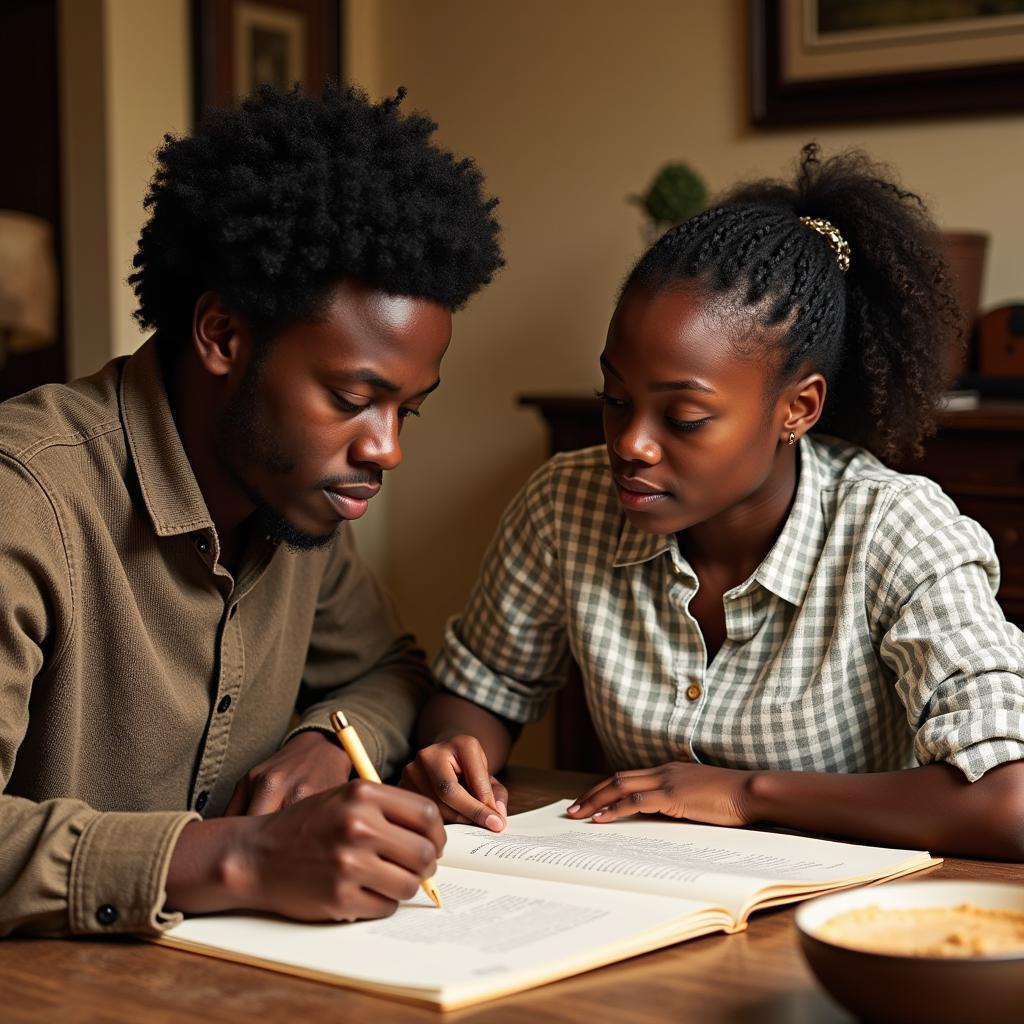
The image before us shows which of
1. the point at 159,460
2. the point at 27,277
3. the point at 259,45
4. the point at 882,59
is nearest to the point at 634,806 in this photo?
the point at 159,460

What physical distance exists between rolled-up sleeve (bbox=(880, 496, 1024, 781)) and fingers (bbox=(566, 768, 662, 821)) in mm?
258

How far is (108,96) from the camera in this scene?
10.9ft

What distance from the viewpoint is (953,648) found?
139 cm

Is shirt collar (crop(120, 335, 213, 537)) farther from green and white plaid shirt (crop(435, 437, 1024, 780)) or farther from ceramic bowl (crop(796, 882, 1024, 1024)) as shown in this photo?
ceramic bowl (crop(796, 882, 1024, 1024))

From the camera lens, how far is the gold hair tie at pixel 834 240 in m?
1.63

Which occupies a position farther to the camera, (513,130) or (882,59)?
(513,130)

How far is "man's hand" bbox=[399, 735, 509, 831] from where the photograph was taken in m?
1.39

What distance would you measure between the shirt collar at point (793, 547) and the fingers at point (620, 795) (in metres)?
0.25

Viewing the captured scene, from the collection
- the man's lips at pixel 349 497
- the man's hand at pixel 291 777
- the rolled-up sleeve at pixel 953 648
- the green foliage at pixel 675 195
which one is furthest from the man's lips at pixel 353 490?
the green foliage at pixel 675 195

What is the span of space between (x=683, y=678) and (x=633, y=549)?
16 centimetres

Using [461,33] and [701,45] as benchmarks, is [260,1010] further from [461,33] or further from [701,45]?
[461,33]

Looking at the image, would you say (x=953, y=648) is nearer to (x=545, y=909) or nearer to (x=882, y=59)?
(x=545, y=909)

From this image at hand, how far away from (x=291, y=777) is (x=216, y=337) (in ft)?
1.43

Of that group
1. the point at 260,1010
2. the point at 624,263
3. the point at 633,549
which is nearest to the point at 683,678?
the point at 633,549
